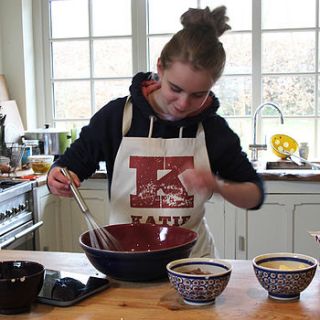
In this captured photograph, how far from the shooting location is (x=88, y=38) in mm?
3586

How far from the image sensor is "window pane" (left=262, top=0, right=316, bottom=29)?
11.0 ft

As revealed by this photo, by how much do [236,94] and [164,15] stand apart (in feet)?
2.14

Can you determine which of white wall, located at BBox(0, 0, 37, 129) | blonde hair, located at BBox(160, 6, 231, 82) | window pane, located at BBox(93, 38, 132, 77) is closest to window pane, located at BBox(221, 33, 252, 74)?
window pane, located at BBox(93, 38, 132, 77)

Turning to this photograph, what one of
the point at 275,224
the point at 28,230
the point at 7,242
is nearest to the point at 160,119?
the point at 7,242

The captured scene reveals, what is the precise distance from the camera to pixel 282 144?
327cm

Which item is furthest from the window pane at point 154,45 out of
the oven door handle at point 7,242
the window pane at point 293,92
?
the oven door handle at point 7,242

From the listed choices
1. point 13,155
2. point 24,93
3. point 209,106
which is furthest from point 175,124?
point 24,93

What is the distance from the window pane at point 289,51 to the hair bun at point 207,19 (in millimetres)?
2074

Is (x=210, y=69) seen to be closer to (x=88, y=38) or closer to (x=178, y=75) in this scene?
(x=178, y=75)

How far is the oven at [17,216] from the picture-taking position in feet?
8.14

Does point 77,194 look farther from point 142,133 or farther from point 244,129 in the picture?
point 244,129

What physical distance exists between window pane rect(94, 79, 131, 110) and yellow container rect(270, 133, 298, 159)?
38.3 inches

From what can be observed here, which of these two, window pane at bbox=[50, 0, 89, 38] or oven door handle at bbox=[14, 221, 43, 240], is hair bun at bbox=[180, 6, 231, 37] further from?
window pane at bbox=[50, 0, 89, 38]

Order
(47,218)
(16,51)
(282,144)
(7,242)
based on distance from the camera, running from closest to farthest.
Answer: (7,242)
(47,218)
(282,144)
(16,51)
